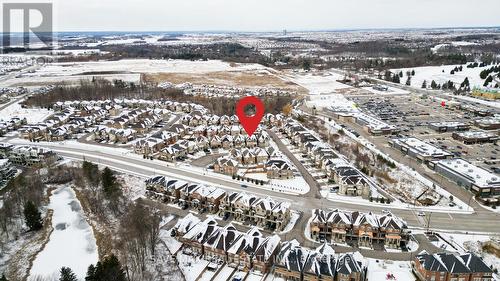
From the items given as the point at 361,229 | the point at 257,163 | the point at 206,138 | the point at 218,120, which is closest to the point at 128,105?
the point at 218,120

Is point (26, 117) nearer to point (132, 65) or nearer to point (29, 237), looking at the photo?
point (29, 237)

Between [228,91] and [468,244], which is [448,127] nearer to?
[468,244]

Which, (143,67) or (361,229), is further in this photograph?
(143,67)

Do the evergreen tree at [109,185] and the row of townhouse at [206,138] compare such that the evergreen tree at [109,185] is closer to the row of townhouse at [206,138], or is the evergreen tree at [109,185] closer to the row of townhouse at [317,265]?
the row of townhouse at [206,138]

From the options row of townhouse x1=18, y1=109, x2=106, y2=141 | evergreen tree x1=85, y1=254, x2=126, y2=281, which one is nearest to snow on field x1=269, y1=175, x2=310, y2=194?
evergreen tree x1=85, y1=254, x2=126, y2=281

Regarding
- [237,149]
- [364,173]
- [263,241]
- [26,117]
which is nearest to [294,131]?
[237,149]

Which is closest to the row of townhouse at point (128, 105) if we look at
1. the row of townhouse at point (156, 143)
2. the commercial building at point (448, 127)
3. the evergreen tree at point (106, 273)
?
the row of townhouse at point (156, 143)
